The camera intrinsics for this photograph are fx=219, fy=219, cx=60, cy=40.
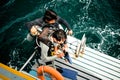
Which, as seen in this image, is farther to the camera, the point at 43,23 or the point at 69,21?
the point at 69,21

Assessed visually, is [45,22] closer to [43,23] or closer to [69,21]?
[43,23]

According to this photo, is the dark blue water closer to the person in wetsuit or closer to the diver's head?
the person in wetsuit

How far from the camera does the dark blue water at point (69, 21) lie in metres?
11.4

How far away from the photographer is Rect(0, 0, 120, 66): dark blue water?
11359 millimetres

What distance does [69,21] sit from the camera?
12641mm

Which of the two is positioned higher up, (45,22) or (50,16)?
(50,16)

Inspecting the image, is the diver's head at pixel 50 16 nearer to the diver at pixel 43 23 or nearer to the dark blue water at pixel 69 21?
the diver at pixel 43 23

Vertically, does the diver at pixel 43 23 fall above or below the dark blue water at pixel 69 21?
below

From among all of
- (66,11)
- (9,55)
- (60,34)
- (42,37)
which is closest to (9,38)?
(9,55)

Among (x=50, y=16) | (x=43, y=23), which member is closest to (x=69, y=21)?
(x=43, y=23)

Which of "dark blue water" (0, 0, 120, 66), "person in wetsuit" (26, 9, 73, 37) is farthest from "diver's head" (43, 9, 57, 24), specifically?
"dark blue water" (0, 0, 120, 66)

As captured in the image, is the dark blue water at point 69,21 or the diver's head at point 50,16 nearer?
the diver's head at point 50,16

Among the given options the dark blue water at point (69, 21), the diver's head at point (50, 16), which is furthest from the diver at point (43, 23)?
the dark blue water at point (69, 21)

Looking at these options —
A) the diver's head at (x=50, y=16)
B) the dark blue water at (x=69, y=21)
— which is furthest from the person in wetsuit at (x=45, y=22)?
the dark blue water at (x=69, y=21)
